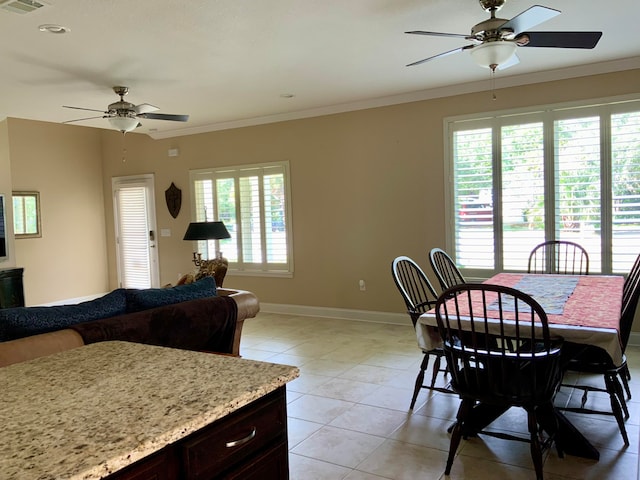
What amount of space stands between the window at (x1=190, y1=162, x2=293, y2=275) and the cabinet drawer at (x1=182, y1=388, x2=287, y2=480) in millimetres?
5192

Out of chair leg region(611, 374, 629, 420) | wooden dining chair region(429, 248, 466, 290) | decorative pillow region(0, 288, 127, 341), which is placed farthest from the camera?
wooden dining chair region(429, 248, 466, 290)

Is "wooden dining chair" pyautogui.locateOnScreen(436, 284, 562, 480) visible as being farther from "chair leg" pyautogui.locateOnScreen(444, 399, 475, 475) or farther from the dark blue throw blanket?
the dark blue throw blanket

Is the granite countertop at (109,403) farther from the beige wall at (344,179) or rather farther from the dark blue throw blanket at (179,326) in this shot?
the beige wall at (344,179)

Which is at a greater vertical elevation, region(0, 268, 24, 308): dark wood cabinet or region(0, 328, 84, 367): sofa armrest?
region(0, 328, 84, 367): sofa armrest

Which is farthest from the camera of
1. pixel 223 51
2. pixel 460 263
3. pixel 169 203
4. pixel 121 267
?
pixel 121 267

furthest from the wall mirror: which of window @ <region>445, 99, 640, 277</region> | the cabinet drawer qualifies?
the cabinet drawer

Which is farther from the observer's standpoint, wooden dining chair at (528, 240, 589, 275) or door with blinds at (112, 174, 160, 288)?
door with blinds at (112, 174, 160, 288)

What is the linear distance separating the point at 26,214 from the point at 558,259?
282 inches

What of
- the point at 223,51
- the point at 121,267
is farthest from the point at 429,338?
the point at 121,267

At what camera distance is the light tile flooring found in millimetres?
2604

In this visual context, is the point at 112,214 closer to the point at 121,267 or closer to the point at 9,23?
the point at 121,267

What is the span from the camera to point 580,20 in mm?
3578

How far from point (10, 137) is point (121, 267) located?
2.54m

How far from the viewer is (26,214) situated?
7.50 m
